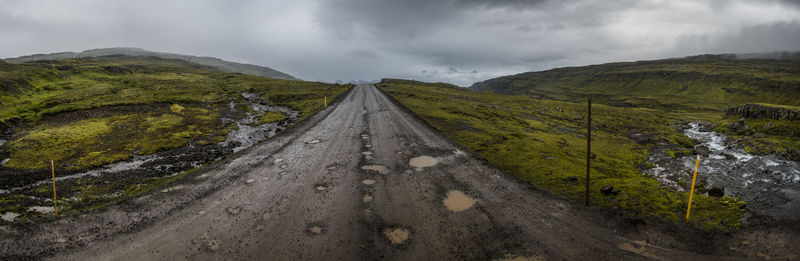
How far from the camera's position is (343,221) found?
9.25 metres

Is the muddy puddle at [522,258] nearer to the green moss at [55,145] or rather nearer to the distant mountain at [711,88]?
the green moss at [55,145]

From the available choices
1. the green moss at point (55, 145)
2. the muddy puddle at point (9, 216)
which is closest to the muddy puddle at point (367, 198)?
the muddy puddle at point (9, 216)

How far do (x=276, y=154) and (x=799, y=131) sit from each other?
4789 centimetres

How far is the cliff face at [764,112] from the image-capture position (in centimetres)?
3328

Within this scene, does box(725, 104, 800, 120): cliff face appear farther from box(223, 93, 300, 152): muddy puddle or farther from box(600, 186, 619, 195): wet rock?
box(223, 93, 300, 152): muddy puddle

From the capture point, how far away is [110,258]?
7.64 metres

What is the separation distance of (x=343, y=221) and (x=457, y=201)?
4.02 metres

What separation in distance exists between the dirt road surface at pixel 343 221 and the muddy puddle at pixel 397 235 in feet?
0.16

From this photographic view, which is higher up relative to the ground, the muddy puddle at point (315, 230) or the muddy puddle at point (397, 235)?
the muddy puddle at point (315, 230)

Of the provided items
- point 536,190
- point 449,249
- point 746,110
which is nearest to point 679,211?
point 536,190

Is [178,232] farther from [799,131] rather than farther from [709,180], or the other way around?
[799,131]

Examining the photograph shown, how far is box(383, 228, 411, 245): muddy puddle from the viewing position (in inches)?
323

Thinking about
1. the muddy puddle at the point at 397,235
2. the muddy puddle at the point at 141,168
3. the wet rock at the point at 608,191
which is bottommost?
the muddy puddle at the point at 397,235

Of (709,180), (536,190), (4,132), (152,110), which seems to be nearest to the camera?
(536,190)
